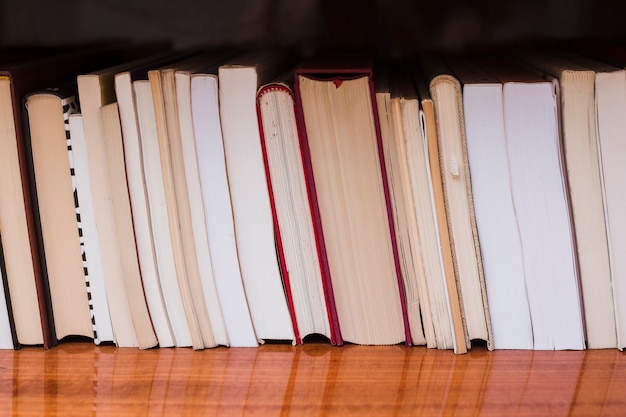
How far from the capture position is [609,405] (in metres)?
0.67

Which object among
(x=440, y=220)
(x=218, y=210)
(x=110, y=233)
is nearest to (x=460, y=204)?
(x=440, y=220)

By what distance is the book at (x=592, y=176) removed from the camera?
71 centimetres

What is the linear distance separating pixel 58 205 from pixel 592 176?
1.79ft

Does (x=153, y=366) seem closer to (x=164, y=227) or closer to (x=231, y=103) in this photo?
(x=164, y=227)

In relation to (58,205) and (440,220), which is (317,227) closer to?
(440,220)

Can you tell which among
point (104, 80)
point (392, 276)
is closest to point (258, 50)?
point (104, 80)

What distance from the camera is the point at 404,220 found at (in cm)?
76

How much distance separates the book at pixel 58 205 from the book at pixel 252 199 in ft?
0.57

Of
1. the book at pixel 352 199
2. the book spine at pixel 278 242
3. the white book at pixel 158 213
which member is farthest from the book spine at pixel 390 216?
the white book at pixel 158 213

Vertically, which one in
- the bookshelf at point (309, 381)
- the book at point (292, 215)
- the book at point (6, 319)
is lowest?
the bookshelf at point (309, 381)

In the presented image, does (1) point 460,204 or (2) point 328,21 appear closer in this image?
(1) point 460,204

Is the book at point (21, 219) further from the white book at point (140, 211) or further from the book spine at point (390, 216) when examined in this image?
the book spine at point (390, 216)

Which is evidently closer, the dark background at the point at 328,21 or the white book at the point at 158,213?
the white book at the point at 158,213

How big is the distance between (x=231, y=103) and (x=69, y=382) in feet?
1.04
